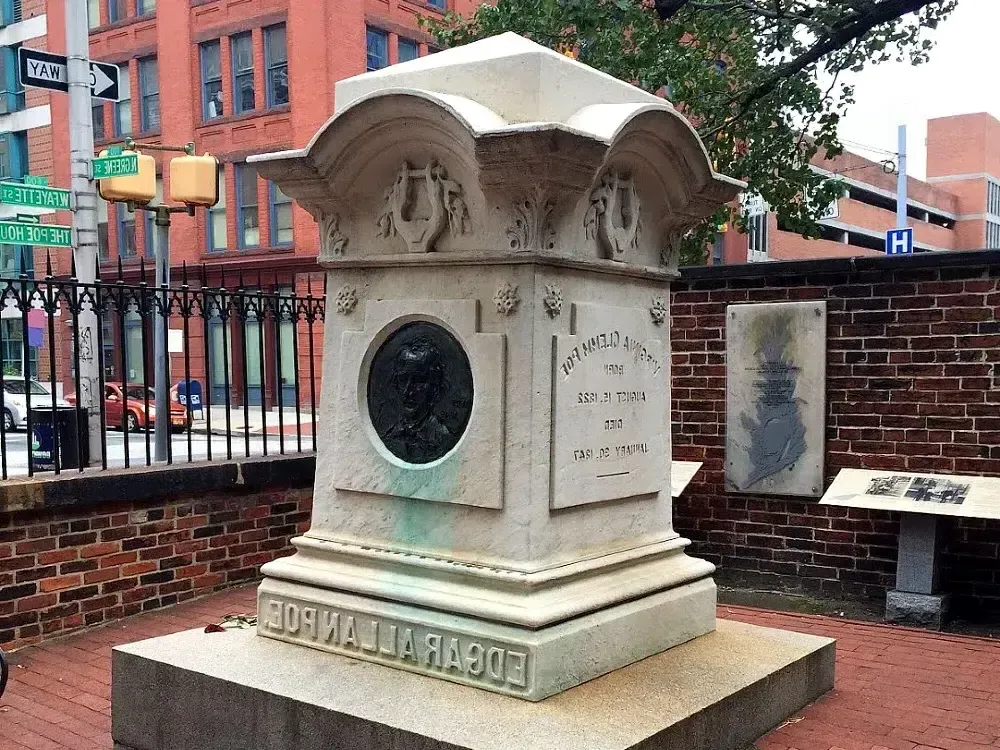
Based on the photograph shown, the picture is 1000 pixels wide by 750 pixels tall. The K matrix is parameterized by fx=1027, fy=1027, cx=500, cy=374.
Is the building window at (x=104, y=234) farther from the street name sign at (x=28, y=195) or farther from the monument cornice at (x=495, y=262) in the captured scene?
the monument cornice at (x=495, y=262)

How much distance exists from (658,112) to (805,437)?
4.13 metres

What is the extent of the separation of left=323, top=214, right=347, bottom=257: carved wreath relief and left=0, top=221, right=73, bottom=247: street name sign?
15.7 ft

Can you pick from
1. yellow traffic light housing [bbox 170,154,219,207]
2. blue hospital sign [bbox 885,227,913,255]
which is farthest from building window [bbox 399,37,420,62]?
yellow traffic light housing [bbox 170,154,219,207]

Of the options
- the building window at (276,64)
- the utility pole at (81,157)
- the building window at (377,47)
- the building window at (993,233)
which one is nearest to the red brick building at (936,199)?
the building window at (993,233)

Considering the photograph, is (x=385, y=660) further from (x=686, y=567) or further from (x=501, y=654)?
(x=686, y=567)

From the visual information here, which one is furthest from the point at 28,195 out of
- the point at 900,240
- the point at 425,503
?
the point at 900,240

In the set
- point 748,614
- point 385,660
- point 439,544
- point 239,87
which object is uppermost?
point 239,87

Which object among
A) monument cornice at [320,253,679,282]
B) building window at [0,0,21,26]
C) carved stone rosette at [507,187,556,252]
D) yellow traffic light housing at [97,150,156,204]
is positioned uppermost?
building window at [0,0,21,26]

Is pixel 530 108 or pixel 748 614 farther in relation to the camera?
pixel 748 614

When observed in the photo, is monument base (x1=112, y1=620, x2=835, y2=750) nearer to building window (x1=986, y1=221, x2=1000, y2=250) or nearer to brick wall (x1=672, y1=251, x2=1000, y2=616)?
brick wall (x1=672, y1=251, x2=1000, y2=616)

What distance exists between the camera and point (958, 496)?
21.2 feet

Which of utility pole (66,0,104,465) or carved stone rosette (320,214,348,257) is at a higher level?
utility pole (66,0,104,465)

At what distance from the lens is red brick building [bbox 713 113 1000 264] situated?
48719 mm

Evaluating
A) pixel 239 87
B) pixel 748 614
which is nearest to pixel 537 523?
pixel 748 614
